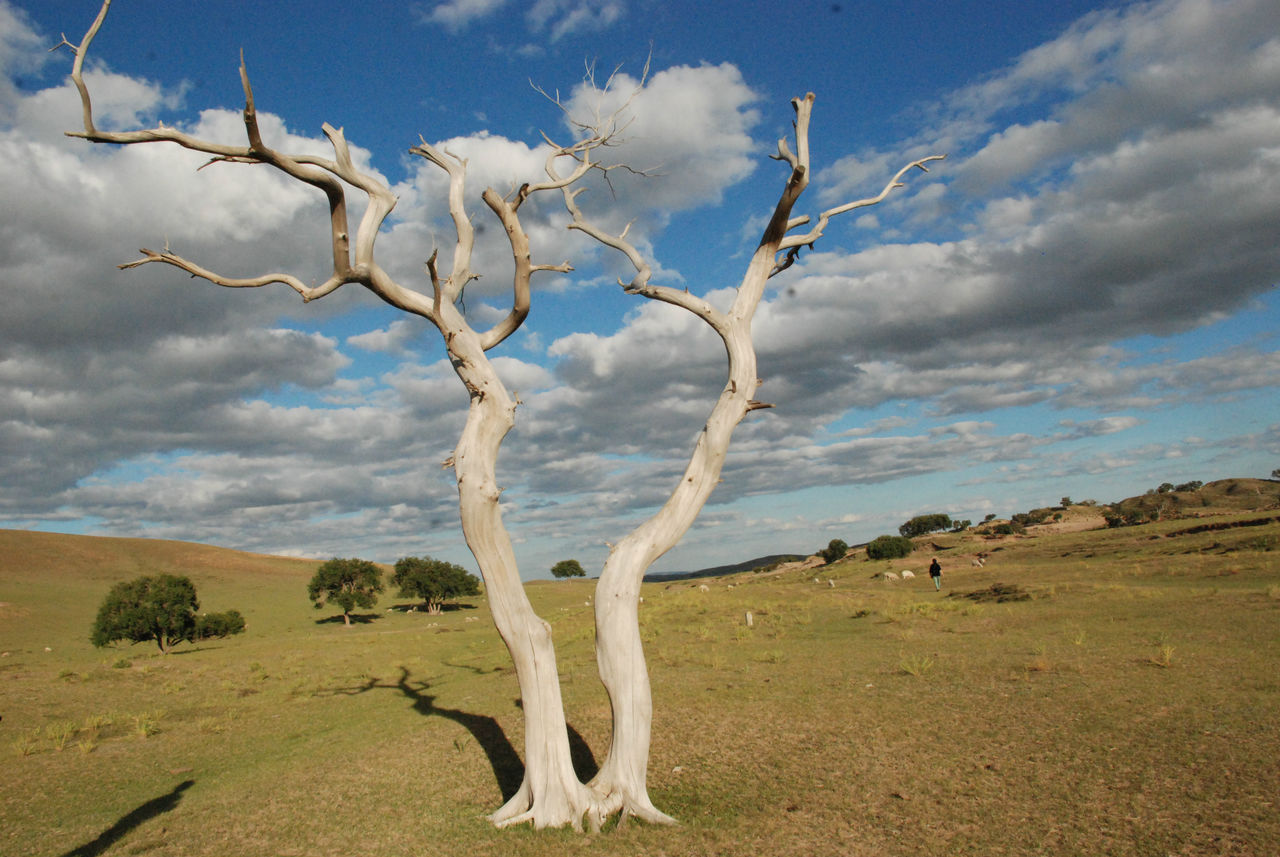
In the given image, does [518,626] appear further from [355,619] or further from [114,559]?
[114,559]

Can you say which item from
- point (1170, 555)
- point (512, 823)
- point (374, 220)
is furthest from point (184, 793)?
point (1170, 555)

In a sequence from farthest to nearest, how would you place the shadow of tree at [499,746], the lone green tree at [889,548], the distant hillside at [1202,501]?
the distant hillside at [1202,501] < the lone green tree at [889,548] < the shadow of tree at [499,746]

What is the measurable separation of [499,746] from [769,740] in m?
4.11

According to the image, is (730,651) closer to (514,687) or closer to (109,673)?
(514,687)

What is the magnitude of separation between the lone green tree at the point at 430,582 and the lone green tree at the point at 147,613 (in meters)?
18.6

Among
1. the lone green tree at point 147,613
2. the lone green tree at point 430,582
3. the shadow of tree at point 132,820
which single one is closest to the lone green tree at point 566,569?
the lone green tree at point 430,582

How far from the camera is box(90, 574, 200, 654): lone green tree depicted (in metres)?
32.5

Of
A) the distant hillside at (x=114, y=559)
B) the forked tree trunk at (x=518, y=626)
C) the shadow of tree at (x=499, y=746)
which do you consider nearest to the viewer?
the forked tree trunk at (x=518, y=626)

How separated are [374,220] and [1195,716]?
38.1 feet

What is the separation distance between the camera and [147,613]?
32594 mm

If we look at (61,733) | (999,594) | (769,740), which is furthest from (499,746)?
(999,594)

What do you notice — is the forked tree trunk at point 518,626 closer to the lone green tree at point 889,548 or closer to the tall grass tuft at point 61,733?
the tall grass tuft at point 61,733

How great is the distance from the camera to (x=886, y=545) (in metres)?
52.8

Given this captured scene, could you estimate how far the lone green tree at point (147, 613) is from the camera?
3250 centimetres
